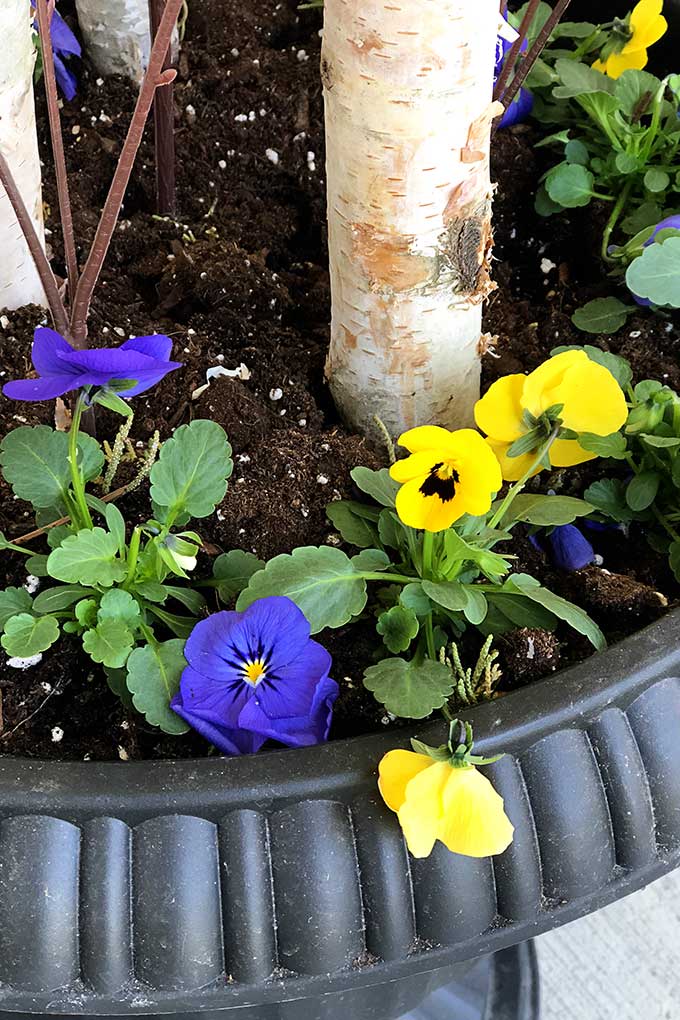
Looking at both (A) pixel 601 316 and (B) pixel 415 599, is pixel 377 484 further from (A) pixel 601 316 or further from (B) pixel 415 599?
(A) pixel 601 316

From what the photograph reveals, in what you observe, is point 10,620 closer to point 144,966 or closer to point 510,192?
point 144,966

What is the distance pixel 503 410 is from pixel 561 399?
0.03m

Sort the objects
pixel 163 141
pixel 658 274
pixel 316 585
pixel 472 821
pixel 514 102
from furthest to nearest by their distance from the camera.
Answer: pixel 514 102, pixel 163 141, pixel 658 274, pixel 316 585, pixel 472 821

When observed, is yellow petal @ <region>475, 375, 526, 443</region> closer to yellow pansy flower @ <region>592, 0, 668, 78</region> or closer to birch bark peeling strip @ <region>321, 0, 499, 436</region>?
birch bark peeling strip @ <region>321, 0, 499, 436</region>

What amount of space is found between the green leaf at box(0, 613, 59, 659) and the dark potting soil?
0.06 metres

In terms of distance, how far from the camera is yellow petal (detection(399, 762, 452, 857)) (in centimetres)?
50

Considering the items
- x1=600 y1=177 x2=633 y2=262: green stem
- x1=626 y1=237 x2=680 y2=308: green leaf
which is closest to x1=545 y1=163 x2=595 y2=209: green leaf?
x1=600 y1=177 x2=633 y2=262: green stem

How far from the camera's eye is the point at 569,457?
0.69 meters

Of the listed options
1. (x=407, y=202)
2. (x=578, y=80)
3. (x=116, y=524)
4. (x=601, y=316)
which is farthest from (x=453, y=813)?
(x=578, y=80)

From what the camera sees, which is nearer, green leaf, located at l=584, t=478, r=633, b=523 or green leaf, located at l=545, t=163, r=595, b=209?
green leaf, located at l=584, t=478, r=633, b=523

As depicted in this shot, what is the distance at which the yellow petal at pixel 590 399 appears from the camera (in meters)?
0.62

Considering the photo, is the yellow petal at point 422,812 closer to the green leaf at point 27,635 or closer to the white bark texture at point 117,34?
the green leaf at point 27,635

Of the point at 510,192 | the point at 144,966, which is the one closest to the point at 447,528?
the point at 144,966

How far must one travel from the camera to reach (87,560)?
0.58 metres
